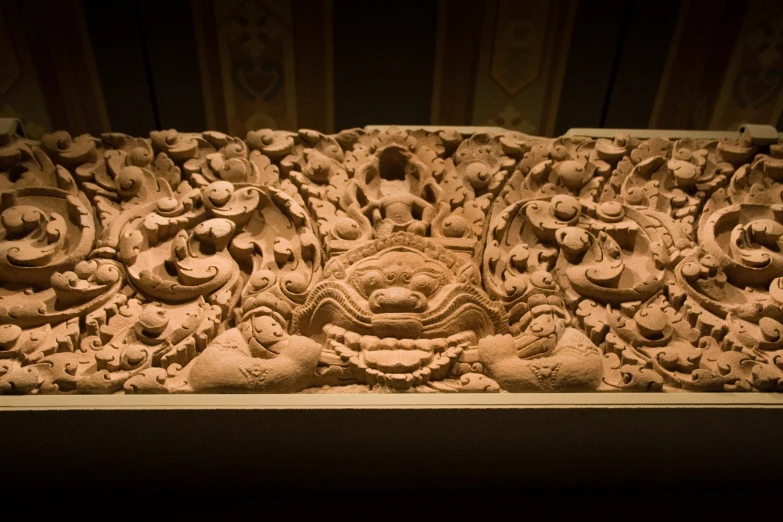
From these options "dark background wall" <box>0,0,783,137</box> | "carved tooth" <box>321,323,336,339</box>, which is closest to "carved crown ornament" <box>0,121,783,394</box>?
"carved tooth" <box>321,323,336,339</box>

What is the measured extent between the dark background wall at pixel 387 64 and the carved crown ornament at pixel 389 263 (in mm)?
701

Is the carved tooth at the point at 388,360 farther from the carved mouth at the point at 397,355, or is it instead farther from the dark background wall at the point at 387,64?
the dark background wall at the point at 387,64

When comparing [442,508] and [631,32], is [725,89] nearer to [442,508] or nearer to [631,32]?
[631,32]

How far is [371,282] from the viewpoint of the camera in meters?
1.64

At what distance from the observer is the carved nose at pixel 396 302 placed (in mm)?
1570

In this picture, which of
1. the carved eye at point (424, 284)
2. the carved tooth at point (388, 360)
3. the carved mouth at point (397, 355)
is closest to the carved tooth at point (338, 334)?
the carved mouth at point (397, 355)

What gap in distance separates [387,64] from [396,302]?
4.81ft

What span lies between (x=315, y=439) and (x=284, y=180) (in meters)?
0.84

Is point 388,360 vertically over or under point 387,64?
under

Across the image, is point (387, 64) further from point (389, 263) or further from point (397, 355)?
point (397, 355)

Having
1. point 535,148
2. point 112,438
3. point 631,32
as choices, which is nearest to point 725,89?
point 631,32

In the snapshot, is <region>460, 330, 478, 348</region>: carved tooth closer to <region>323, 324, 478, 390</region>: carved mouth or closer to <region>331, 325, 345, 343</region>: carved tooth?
<region>323, 324, 478, 390</region>: carved mouth

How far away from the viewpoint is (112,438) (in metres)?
1.46

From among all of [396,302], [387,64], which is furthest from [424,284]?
[387,64]
